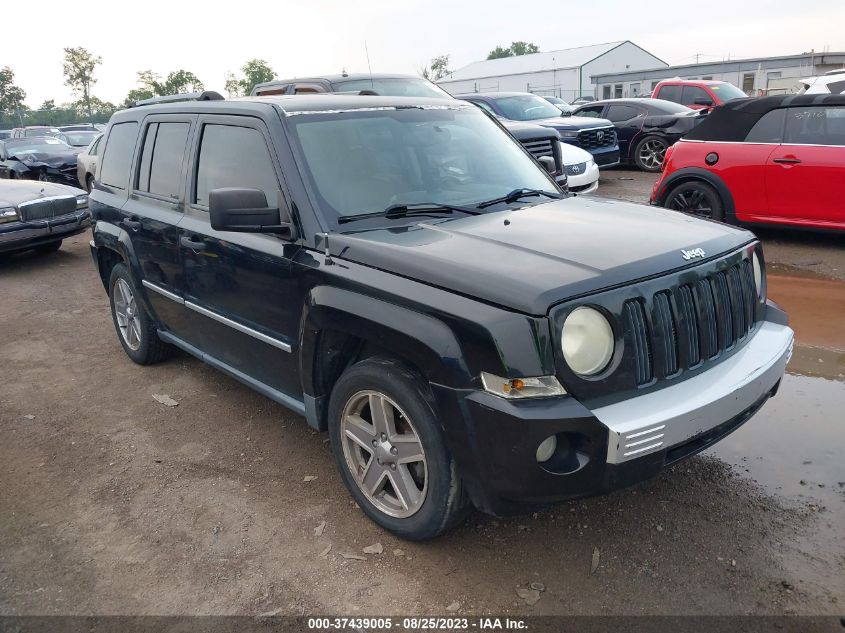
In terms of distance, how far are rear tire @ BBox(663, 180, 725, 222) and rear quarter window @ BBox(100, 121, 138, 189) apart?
599 cm

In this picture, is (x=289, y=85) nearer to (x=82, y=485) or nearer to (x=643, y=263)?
(x=82, y=485)

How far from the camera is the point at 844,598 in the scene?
106 inches

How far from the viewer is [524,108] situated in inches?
519

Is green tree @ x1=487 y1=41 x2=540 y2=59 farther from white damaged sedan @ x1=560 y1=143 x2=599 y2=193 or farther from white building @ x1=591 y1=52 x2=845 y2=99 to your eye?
white damaged sedan @ x1=560 y1=143 x2=599 y2=193

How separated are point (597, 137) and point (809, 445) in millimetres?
10504

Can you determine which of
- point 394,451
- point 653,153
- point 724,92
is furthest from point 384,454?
point 724,92

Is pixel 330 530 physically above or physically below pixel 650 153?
above

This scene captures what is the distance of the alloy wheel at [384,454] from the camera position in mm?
3002

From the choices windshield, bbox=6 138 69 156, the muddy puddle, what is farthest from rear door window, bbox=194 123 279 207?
windshield, bbox=6 138 69 156

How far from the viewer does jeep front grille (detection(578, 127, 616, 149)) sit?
43.3 feet

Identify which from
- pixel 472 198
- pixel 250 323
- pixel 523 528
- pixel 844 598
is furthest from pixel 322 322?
pixel 844 598

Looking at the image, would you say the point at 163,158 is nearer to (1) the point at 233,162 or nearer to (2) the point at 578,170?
(1) the point at 233,162

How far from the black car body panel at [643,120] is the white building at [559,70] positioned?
37.7 m

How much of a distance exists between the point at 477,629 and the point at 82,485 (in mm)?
2440
